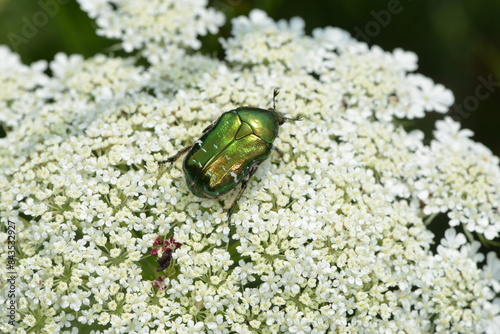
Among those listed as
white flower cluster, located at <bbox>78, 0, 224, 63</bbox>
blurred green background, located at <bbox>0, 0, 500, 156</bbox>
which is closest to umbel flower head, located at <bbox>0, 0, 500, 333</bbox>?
white flower cluster, located at <bbox>78, 0, 224, 63</bbox>

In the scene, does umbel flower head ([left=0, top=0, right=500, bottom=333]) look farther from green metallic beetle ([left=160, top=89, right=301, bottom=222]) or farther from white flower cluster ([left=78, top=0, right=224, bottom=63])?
green metallic beetle ([left=160, top=89, right=301, bottom=222])

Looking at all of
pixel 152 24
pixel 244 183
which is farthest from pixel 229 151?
pixel 152 24

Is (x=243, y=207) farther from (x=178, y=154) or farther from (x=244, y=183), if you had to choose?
(x=178, y=154)

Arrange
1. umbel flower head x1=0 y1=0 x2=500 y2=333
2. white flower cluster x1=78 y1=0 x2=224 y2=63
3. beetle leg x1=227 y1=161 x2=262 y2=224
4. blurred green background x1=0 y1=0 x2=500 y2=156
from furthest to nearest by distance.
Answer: blurred green background x1=0 y1=0 x2=500 y2=156 < white flower cluster x1=78 y1=0 x2=224 y2=63 < beetle leg x1=227 y1=161 x2=262 y2=224 < umbel flower head x1=0 y1=0 x2=500 y2=333

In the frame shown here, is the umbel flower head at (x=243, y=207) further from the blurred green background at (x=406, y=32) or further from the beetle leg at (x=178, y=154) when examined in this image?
the blurred green background at (x=406, y=32)

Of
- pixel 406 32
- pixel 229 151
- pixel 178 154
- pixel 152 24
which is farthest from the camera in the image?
pixel 406 32

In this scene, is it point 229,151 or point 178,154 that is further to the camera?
point 178,154

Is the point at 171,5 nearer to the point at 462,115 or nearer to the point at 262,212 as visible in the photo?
the point at 262,212
